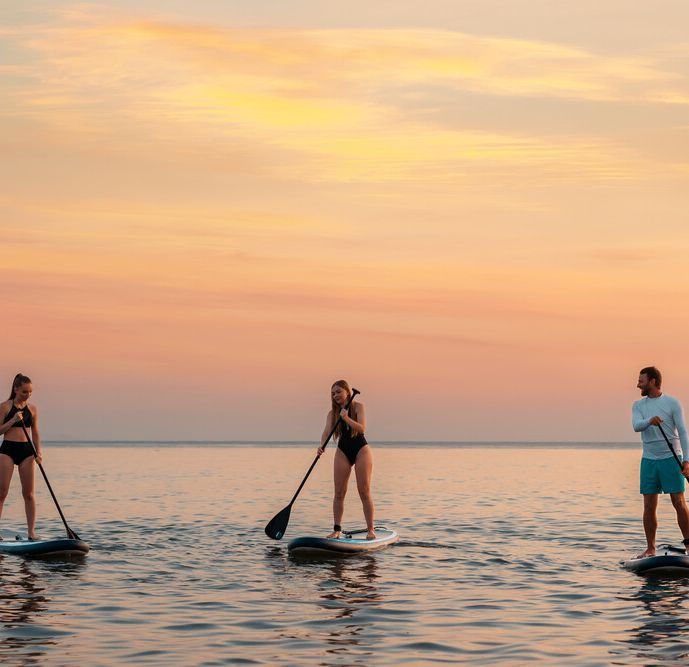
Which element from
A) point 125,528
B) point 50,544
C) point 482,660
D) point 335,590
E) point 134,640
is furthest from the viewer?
point 125,528

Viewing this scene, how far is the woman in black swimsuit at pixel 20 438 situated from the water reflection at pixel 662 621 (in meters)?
8.40

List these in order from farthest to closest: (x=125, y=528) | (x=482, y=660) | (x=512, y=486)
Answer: (x=512, y=486) < (x=125, y=528) < (x=482, y=660)

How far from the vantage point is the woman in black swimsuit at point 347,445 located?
16422 millimetres

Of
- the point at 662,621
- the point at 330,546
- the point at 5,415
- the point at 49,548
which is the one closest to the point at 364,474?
the point at 330,546

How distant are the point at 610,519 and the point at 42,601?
45.6ft

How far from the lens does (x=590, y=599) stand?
12742mm

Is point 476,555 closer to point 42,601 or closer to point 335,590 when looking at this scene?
point 335,590

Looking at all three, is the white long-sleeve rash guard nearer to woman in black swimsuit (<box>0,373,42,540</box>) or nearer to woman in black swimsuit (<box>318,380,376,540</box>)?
woman in black swimsuit (<box>318,380,376,540</box>)

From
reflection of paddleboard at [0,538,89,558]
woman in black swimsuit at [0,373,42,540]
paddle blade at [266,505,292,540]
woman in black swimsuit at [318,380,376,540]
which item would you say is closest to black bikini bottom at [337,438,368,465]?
woman in black swimsuit at [318,380,376,540]

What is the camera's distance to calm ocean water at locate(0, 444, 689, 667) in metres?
10.1

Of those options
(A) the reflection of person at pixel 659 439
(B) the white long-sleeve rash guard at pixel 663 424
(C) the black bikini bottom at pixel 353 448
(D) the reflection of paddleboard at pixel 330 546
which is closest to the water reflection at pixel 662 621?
(A) the reflection of person at pixel 659 439

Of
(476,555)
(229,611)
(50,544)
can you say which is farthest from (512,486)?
(229,611)

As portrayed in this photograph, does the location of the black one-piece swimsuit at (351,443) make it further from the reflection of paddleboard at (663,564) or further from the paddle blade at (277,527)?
the reflection of paddleboard at (663,564)

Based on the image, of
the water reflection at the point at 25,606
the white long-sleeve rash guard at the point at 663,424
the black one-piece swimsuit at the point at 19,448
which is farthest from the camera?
the black one-piece swimsuit at the point at 19,448
